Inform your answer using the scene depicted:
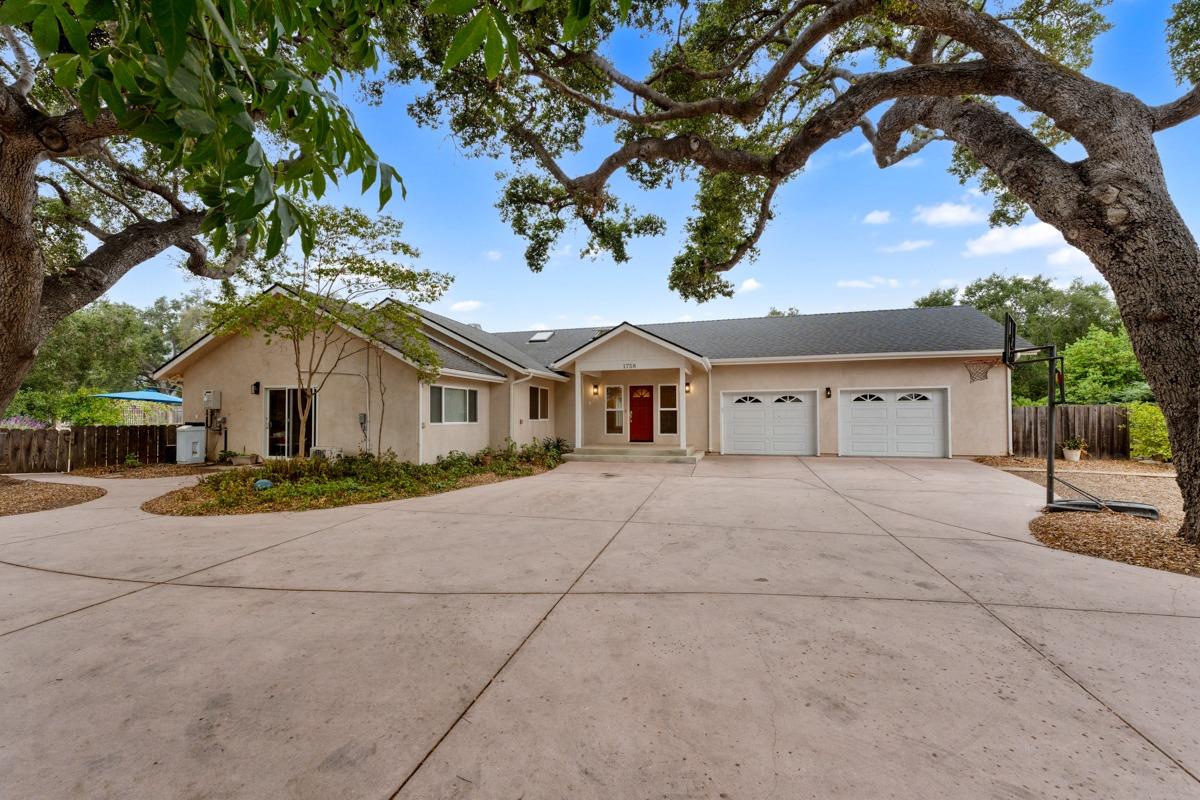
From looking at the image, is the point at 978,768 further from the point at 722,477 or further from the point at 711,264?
the point at 711,264

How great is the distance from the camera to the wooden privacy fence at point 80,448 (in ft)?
34.2

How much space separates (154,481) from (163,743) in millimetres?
10156

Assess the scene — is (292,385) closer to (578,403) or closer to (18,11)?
(578,403)

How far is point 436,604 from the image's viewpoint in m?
3.28

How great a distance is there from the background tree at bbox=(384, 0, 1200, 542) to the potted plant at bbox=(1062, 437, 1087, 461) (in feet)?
22.2

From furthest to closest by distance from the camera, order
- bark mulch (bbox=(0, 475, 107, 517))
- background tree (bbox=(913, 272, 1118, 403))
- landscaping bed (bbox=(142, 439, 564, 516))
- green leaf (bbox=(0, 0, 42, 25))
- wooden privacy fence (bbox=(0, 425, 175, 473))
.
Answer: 1. background tree (bbox=(913, 272, 1118, 403))
2. wooden privacy fence (bbox=(0, 425, 175, 473))
3. landscaping bed (bbox=(142, 439, 564, 516))
4. bark mulch (bbox=(0, 475, 107, 517))
5. green leaf (bbox=(0, 0, 42, 25))

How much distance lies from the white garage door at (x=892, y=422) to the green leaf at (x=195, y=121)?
15.0 meters

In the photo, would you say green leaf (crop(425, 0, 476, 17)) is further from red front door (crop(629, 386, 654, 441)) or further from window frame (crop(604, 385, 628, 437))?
window frame (crop(604, 385, 628, 437))

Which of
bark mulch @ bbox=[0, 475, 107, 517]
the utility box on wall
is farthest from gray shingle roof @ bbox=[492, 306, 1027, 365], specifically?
bark mulch @ bbox=[0, 475, 107, 517]

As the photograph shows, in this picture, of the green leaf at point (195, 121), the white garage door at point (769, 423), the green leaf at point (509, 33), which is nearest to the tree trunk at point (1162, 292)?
the green leaf at point (509, 33)

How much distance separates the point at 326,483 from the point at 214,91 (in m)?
7.89

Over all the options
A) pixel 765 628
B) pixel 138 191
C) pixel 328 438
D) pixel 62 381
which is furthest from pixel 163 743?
pixel 62 381

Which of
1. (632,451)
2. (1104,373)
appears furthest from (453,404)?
(1104,373)

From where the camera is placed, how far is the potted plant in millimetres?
12211
